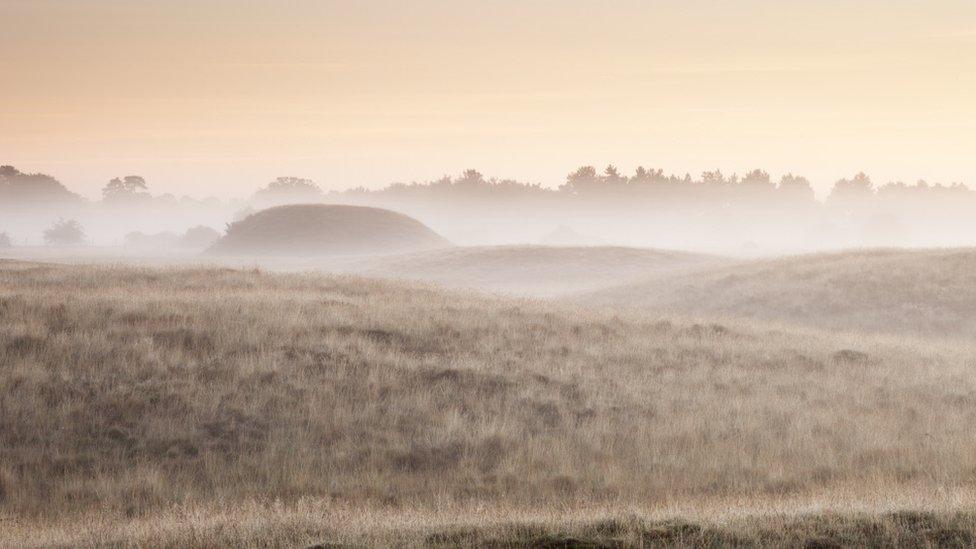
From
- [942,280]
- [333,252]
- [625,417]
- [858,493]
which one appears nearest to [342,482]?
[625,417]

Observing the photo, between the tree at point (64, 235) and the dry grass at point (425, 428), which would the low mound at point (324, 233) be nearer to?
the tree at point (64, 235)

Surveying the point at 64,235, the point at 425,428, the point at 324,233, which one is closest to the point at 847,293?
the point at 425,428

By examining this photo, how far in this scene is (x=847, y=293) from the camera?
124 feet

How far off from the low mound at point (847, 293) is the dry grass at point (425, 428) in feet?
37.8

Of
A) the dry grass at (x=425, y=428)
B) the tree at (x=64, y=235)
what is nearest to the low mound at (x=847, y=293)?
the dry grass at (x=425, y=428)

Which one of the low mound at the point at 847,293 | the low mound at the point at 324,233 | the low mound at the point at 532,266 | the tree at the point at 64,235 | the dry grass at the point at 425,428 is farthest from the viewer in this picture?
the tree at the point at 64,235

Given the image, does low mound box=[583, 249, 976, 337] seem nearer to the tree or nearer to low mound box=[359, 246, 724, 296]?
low mound box=[359, 246, 724, 296]

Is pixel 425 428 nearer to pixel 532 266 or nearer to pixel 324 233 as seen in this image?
pixel 532 266

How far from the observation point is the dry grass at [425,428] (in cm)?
1021

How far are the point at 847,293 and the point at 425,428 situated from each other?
28764 mm

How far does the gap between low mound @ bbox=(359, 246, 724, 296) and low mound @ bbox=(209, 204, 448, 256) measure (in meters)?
35.5

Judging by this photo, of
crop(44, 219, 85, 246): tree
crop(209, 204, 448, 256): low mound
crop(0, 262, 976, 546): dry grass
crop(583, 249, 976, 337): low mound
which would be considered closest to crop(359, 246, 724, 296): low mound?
crop(583, 249, 976, 337): low mound

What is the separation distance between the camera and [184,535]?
8.58m

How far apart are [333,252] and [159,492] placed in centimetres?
10461
